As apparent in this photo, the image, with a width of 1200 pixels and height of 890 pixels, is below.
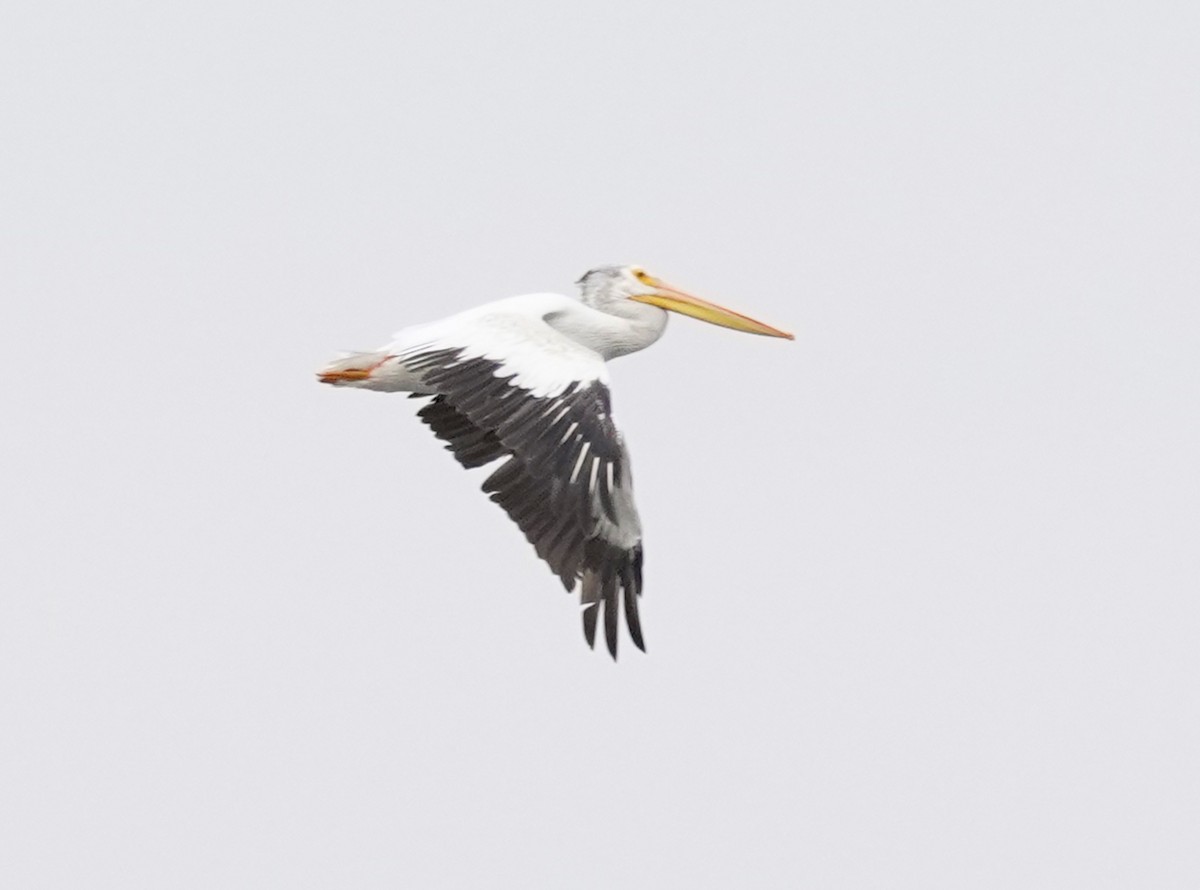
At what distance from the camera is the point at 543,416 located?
448 inches

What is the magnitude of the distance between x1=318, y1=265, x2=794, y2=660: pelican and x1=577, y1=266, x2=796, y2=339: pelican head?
37 centimetres

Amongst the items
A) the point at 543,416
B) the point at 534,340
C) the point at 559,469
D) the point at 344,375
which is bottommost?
the point at 559,469

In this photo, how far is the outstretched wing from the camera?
11.4 m

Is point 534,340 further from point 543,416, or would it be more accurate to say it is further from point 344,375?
point 344,375

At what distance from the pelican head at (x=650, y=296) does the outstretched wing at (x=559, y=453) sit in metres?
1.37

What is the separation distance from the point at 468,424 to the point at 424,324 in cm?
61

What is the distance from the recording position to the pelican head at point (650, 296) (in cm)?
1328

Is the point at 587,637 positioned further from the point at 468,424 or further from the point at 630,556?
the point at 468,424

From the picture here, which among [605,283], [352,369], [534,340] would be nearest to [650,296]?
[605,283]

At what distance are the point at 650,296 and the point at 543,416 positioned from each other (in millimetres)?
2154

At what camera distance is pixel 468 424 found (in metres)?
12.6

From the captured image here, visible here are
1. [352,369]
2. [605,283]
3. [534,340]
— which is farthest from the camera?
[605,283]

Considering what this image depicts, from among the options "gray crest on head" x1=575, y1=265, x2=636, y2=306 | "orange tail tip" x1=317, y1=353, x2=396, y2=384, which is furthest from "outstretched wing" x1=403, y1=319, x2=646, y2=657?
"gray crest on head" x1=575, y1=265, x2=636, y2=306

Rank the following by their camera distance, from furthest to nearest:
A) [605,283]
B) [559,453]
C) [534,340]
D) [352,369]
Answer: [605,283], [352,369], [534,340], [559,453]
